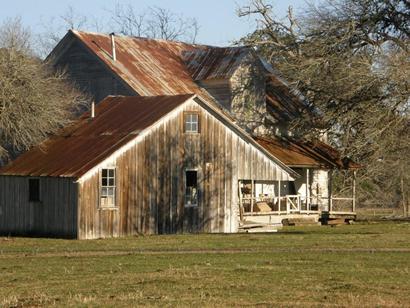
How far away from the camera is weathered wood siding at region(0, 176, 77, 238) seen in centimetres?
4319

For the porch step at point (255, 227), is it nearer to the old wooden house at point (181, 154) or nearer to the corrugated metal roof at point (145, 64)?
the old wooden house at point (181, 154)

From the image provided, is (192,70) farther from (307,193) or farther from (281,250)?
(281,250)

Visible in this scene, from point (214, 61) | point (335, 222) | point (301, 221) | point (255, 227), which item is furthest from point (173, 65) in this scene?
point (255, 227)

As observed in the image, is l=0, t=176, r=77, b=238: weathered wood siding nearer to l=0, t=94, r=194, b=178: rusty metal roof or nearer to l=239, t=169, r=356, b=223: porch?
l=0, t=94, r=194, b=178: rusty metal roof

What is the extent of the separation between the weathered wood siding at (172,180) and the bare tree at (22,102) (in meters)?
4.59

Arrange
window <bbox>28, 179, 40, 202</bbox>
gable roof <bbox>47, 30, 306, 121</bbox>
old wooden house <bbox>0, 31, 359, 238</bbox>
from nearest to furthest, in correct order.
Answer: old wooden house <bbox>0, 31, 359, 238</bbox>, window <bbox>28, 179, 40, 202</bbox>, gable roof <bbox>47, 30, 306, 121</bbox>

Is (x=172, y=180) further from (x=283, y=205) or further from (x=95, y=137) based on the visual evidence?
(x=283, y=205)

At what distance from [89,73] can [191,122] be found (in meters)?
12.3

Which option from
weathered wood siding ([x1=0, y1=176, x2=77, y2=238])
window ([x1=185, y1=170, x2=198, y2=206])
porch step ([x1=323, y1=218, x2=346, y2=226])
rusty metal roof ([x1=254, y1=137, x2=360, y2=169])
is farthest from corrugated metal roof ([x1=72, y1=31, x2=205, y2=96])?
weathered wood siding ([x1=0, y1=176, x2=77, y2=238])

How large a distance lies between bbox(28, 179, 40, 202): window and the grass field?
4.99 m

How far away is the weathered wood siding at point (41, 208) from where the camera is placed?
43.2 meters

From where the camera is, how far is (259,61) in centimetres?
6188

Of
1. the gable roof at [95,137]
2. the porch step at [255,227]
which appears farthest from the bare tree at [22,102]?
the porch step at [255,227]

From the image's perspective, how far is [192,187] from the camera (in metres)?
47.7
